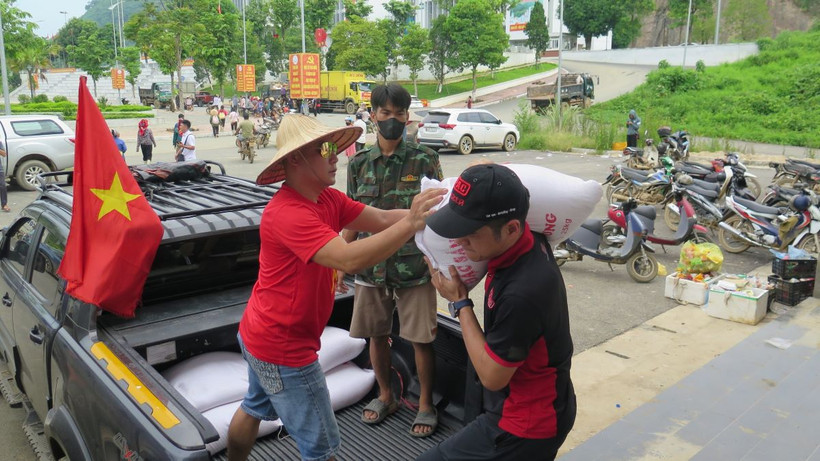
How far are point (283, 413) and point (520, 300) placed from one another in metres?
1.11

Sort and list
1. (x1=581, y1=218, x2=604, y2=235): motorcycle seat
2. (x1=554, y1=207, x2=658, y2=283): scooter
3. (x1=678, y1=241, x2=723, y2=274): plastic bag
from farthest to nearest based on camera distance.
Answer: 1. (x1=581, y1=218, x2=604, y2=235): motorcycle seat
2. (x1=554, y1=207, x2=658, y2=283): scooter
3. (x1=678, y1=241, x2=723, y2=274): plastic bag

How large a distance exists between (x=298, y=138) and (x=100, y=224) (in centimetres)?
124

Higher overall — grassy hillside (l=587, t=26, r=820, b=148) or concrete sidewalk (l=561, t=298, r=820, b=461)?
grassy hillside (l=587, t=26, r=820, b=148)

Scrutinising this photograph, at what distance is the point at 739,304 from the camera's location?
6262mm

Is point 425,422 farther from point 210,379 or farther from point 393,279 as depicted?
point 210,379

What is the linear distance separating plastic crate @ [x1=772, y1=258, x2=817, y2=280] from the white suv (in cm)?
1387

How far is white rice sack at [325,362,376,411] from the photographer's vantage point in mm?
3571

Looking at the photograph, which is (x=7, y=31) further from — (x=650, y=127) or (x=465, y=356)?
(x=465, y=356)

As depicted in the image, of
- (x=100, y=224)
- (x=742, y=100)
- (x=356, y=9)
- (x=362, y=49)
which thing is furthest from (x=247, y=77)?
(x=100, y=224)

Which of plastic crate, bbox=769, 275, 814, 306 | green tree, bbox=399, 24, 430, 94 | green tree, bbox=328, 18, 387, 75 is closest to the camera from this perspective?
plastic crate, bbox=769, 275, 814, 306

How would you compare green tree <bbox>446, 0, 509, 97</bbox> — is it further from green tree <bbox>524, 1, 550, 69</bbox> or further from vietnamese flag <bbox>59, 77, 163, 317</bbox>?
vietnamese flag <bbox>59, 77, 163, 317</bbox>

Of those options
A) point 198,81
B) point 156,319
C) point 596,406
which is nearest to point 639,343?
point 596,406

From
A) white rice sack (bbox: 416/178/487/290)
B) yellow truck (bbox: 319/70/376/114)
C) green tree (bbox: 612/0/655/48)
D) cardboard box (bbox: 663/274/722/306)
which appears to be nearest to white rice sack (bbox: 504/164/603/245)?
white rice sack (bbox: 416/178/487/290)

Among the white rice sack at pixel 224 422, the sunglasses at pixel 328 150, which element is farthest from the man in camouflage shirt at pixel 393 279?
the sunglasses at pixel 328 150
